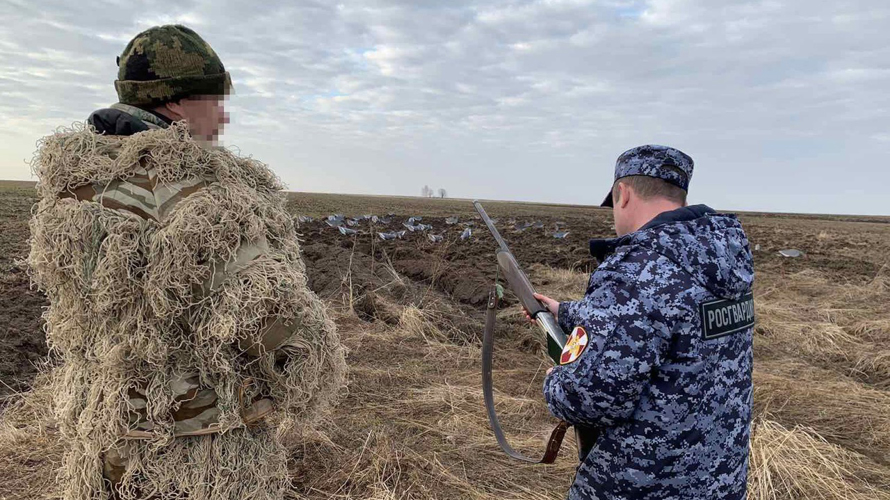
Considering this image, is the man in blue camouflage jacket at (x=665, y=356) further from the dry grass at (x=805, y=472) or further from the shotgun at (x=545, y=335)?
the dry grass at (x=805, y=472)

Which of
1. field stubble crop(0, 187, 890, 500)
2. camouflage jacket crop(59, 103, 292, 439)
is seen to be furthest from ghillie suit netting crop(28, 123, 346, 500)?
field stubble crop(0, 187, 890, 500)

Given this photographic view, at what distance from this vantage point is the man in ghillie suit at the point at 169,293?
1.62m

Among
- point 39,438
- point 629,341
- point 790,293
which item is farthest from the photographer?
point 790,293

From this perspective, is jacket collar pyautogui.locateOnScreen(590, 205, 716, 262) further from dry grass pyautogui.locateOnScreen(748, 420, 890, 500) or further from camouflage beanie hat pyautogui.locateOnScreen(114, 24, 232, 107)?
dry grass pyautogui.locateOnScreen(748, 420, 890, 500)

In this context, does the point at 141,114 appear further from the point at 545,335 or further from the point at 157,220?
the point at 545,335

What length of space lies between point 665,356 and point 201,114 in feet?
5.67

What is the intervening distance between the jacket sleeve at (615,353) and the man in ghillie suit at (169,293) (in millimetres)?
847

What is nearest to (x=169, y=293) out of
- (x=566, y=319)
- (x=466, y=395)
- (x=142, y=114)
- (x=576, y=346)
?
(x=142, y=114)

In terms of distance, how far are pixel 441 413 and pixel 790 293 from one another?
8.47 meters

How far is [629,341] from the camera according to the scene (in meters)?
1.58

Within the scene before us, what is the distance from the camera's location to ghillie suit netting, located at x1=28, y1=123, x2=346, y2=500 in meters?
1.62

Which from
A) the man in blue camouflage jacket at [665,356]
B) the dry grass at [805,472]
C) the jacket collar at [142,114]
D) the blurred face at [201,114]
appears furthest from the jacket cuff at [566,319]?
the dry grass at [805,472]

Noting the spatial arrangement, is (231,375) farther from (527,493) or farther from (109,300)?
(527,493)

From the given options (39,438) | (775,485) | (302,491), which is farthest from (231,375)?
(775,485)
